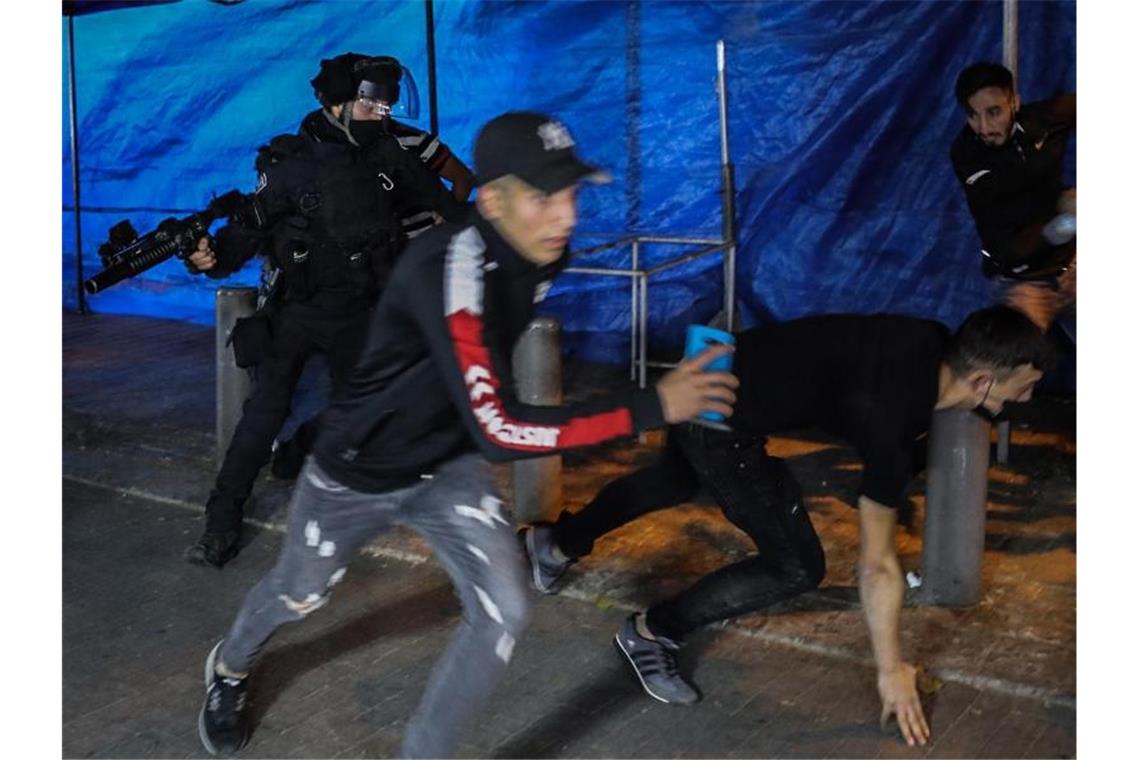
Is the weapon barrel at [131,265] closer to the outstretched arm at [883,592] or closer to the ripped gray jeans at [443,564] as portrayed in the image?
the ripped gray jeans at [443,564]

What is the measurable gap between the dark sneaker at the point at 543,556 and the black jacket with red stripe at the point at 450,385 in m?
1.46

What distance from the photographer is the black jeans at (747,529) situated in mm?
4016

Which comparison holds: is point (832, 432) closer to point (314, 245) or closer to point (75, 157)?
point (314, 245)

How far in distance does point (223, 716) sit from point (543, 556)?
1.43 m

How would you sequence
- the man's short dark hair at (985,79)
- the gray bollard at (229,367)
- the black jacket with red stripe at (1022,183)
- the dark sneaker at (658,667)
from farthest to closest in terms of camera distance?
the gray bollard at (229,367) → the black jacket with red stripe at (1022,183) → the man's short dark hair at (985,79) → the dark sneaker at (658,667)

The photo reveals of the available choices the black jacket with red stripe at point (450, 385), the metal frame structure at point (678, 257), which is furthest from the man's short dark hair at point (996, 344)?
the metal frame structure at point (678, 257)

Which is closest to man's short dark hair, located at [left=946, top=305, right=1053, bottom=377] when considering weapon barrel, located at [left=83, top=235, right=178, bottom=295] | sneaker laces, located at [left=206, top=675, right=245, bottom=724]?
sneaker laces, located at [left=206, top=675, right=245, bottom=724]

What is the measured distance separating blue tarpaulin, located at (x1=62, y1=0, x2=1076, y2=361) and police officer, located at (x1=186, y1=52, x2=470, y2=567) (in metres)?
2.85

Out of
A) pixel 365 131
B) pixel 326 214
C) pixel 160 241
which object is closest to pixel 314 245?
pixel 326 214

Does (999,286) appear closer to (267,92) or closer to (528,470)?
(528,470)

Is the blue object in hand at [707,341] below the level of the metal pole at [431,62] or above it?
below

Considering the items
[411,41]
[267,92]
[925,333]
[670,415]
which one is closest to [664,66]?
[411,41]

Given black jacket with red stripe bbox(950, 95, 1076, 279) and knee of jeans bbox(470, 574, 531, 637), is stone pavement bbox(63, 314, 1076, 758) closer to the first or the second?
knee of jeans bbox(470, 574, 531, 637)

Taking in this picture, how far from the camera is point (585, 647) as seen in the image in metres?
4.64
